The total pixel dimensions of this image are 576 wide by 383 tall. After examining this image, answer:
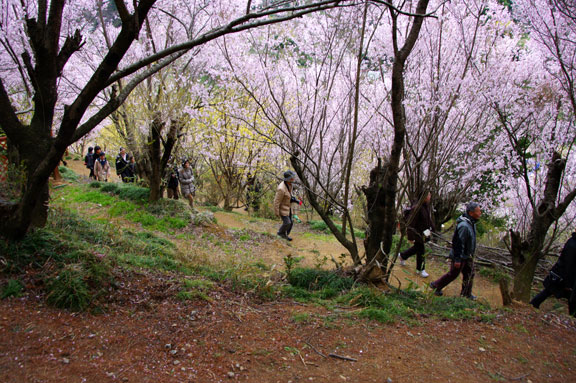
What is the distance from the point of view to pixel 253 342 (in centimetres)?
279

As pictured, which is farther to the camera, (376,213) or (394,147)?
(376,213)

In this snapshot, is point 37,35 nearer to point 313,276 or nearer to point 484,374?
point 313,276

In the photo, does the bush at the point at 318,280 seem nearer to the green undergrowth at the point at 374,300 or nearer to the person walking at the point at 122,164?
the green undergrowth at the point at 374,300

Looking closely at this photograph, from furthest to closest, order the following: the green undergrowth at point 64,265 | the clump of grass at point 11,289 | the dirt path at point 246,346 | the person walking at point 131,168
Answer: the person walking at point 131,168 < the green undergrowth at point 64,265 < the clump of grass at point 11,289 < the dirt path at point 246,346

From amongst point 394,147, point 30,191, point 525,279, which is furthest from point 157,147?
point 525,279

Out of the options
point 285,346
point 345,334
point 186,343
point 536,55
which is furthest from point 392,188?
point 536,55

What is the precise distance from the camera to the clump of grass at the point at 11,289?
2.81 meters

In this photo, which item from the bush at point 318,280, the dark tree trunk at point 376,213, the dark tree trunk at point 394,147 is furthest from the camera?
the dark tree trunk at point 376,213

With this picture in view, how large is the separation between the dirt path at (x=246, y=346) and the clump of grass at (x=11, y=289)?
0.27ft

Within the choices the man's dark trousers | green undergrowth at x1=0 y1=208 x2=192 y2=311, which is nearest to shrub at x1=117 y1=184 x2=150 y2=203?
green undergrowth at x1=0 y1=208 x2=192 y2=311

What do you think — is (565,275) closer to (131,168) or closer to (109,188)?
(109,188)

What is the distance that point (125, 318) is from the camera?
9.45ft

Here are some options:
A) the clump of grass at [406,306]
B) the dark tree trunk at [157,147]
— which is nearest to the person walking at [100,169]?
the dark tree trunk at [157,147]

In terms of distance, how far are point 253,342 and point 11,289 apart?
6.54 ft
